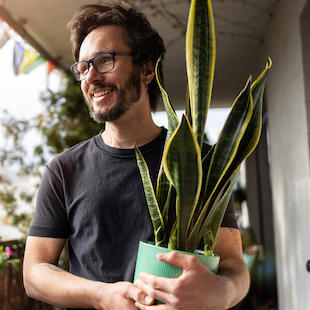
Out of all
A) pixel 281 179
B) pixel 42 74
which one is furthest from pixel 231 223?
pixel 42 74

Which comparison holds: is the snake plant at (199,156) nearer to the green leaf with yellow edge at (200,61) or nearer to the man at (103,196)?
the green leaf with yellow edge at (200,61)

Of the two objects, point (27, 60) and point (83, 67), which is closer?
point (83, 67)

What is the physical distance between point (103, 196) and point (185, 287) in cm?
45

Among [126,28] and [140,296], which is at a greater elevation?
[126,28]

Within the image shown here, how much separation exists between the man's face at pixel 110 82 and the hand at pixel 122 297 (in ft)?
1.57

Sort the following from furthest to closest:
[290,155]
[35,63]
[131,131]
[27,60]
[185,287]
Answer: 1. [35,63]
2. [27,60]
3. [290,155]
4. [131,131]
5. [185,287]

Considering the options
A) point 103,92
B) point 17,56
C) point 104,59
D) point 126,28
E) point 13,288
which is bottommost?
point 13,288

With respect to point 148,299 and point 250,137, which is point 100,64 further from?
point 148,299

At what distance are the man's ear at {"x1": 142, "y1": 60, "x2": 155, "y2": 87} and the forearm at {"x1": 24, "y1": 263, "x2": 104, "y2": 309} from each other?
66 cm

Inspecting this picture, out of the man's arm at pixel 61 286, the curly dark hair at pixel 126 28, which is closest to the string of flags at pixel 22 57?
the curly dark hair at pixel 126 28

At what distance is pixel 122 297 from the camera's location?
3.02 ft

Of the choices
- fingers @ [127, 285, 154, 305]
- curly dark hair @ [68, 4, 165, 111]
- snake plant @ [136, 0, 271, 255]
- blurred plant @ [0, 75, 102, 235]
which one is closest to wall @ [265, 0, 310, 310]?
curly dark hair @ [68, 4, 165, 111]

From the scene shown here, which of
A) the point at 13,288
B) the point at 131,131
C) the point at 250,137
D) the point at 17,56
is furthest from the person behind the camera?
the point at 17,56

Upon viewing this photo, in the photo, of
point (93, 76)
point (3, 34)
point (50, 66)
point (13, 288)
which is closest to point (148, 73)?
point (93, 76)
